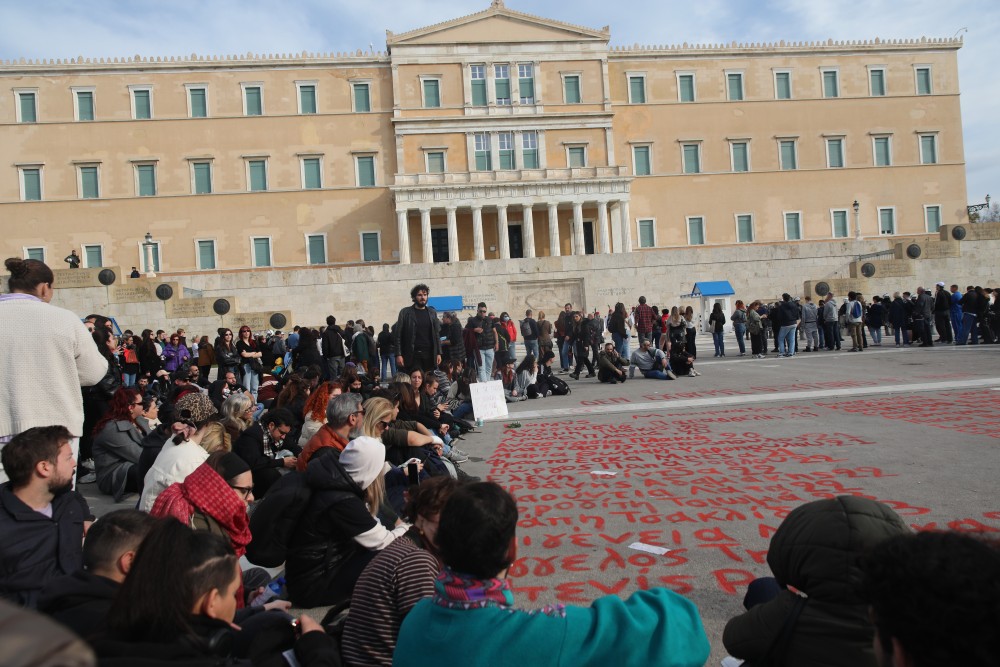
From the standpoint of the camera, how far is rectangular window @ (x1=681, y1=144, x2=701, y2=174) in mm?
45438

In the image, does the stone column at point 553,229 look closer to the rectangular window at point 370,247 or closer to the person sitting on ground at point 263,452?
the rectangular window at point 370,247

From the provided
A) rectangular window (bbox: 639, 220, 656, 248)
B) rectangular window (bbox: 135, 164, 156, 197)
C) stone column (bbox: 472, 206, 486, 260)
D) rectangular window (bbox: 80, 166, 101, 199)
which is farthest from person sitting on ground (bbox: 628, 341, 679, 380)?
rectangular window (bbox: 80, 166, 101, 199)

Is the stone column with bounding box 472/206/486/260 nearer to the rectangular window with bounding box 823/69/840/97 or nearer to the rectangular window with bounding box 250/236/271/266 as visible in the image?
the rectangular window with bounding box 250/236/271/266

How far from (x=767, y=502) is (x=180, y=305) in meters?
23.9

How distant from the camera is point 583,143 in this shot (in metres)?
44.1

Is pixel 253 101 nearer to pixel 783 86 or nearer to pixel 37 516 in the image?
pixel 783 86

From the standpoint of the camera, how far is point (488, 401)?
36.3ft

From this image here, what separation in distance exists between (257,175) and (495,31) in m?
16.5

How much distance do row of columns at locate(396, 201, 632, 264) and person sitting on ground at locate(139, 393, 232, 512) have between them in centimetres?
3544

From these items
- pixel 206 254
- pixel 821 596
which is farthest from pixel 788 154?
pixel 821 596

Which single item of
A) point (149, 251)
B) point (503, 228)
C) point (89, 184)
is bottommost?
point (149, 251)

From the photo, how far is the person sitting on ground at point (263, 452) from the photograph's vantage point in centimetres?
616

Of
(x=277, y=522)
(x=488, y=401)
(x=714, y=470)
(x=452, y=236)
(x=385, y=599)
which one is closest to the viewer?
(x=385, y=599)

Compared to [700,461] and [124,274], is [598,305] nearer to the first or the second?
[700,461]
